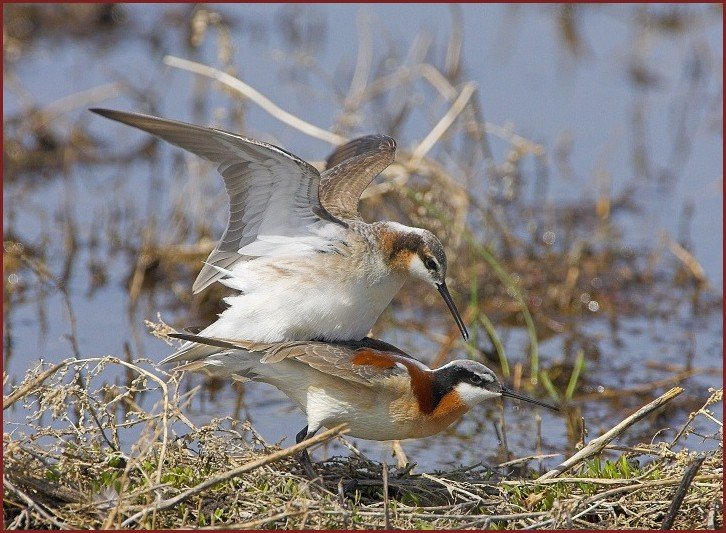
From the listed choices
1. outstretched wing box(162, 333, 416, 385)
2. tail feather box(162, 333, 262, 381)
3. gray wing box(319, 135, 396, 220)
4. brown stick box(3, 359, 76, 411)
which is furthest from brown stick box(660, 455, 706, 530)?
brown stick box(3, 359, 76, 411)

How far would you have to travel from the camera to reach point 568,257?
1093cm

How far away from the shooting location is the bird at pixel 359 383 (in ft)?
20.6

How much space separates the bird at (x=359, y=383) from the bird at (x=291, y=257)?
0.15 metres

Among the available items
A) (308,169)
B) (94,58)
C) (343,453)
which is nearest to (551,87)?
(94,58)

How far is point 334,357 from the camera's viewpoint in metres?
6.29

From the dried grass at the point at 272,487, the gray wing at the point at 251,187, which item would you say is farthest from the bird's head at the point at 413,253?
the dried grass at the point at 272,487

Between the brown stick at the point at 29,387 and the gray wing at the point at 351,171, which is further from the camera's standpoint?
the gray wing at the point at 351,171

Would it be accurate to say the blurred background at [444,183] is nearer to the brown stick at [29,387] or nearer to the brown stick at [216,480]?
the brown stick at [29,387]

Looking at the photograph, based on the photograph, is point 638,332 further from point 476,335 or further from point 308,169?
point 308,169

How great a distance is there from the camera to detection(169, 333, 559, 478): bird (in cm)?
629

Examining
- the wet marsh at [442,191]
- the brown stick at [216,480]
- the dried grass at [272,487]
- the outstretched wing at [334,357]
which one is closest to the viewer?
the brown stick at [216,480]

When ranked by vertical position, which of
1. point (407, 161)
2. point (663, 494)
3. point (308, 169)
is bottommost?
point (663, 494)

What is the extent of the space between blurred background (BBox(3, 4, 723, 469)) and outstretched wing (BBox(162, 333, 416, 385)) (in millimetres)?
1349

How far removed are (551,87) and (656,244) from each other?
3.44 m
